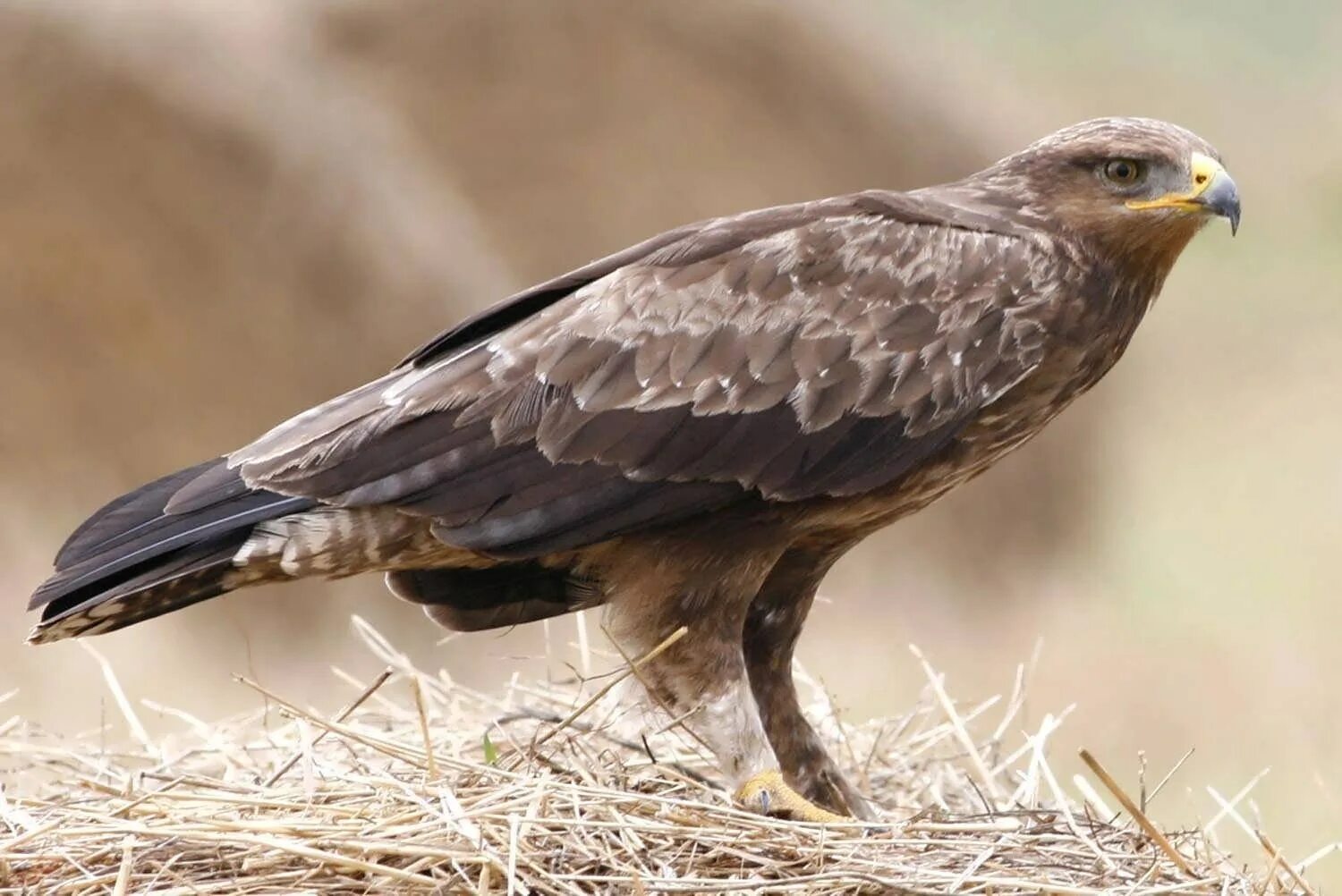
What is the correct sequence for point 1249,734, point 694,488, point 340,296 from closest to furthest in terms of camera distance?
point 694,488 → point 1249,734 → point 340,296

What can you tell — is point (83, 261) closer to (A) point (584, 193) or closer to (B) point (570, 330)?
(A) point (584, 193)

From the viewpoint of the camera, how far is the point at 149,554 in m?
3.39

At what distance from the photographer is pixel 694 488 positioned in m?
3.52

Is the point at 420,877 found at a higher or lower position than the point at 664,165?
Result: lower

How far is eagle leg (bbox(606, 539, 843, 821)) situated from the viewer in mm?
3617

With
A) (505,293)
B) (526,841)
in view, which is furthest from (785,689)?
(505,293)

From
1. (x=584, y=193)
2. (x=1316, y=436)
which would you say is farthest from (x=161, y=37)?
(x=1316, y=436)

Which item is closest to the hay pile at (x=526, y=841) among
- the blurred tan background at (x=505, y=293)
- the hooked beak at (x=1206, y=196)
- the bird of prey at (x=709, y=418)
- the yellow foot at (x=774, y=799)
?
the yellow foot at (x=774, y=799)

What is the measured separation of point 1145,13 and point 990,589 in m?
6.61

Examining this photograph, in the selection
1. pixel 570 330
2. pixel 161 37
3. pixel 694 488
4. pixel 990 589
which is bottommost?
pixel 694 488

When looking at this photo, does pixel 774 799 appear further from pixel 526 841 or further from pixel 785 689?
pixel 526 841

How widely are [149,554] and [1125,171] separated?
2112mm

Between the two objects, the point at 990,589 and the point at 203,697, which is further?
the point at 990,589

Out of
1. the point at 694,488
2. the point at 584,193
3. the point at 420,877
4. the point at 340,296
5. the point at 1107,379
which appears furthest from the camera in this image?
the point at 1107,379
